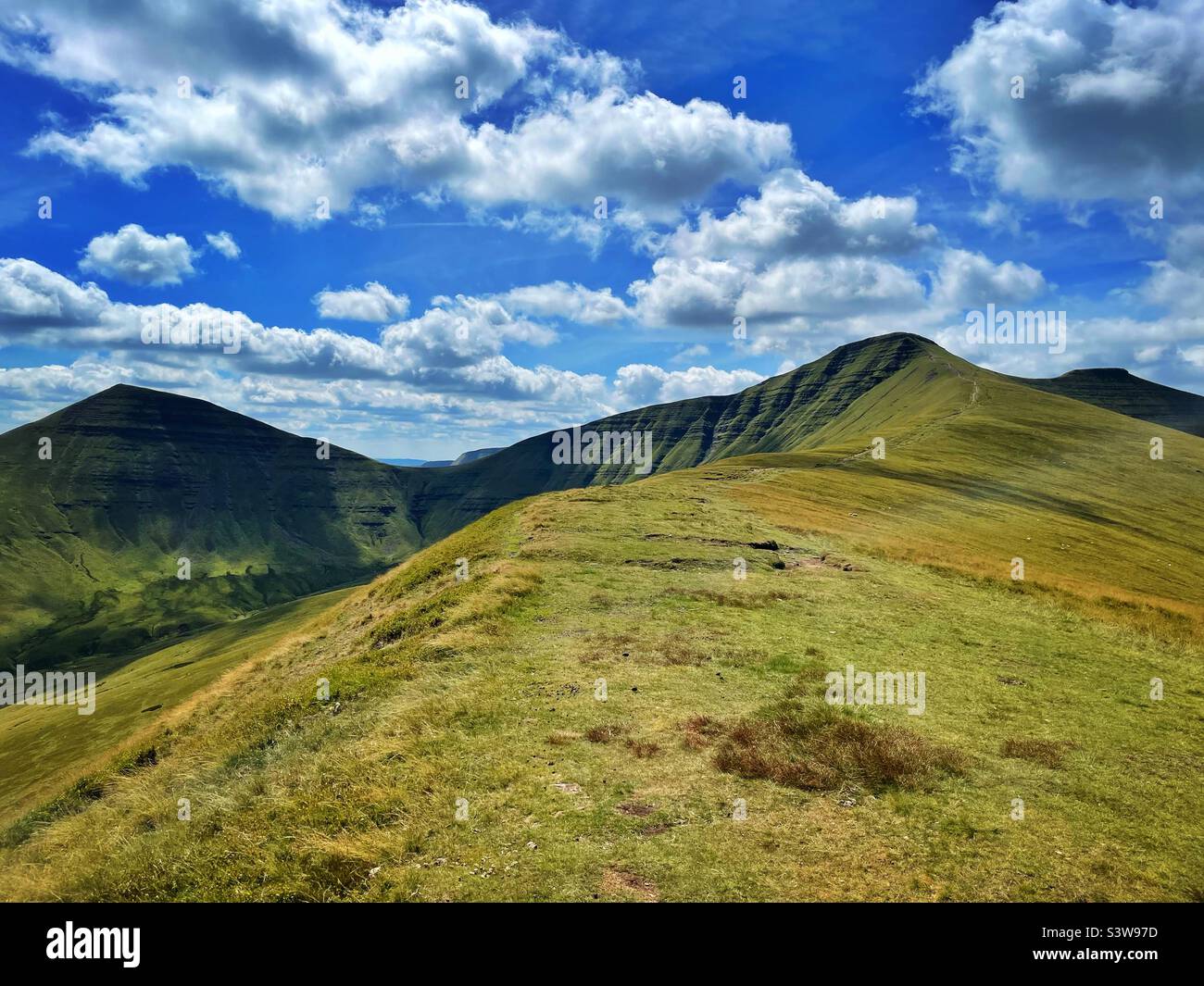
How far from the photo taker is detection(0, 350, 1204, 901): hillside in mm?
11703

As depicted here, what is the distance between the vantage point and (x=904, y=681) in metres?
21.6

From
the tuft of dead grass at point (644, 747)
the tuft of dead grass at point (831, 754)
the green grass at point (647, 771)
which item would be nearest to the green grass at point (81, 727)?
the green grass at point (647, 771)

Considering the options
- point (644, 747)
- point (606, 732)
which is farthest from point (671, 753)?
point (606, 732)

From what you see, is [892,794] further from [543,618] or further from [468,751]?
[543,618]

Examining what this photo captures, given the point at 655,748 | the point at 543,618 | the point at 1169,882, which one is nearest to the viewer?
the point at 1169,882

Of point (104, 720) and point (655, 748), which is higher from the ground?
point (655, 748)

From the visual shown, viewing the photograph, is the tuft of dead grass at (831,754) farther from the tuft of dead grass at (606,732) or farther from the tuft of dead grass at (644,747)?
the tuft of dead grass at (606,732)

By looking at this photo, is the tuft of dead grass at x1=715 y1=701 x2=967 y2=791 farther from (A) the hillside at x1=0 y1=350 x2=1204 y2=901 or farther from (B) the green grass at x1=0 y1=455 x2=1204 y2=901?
(B) the green grass at x1=0 y1=455 x2=1204 y2=901

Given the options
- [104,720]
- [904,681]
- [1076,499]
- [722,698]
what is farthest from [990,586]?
[104,720]

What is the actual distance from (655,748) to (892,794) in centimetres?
541

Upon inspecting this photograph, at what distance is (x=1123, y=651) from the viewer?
26875 millimetres

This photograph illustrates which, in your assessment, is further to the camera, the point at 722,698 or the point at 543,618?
the point at 543,618
